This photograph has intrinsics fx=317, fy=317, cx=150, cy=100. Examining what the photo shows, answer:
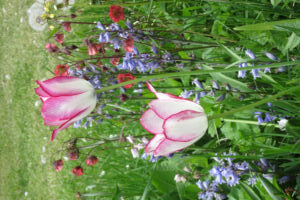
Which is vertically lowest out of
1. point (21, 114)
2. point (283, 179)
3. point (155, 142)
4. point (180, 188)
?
point (21, 114)

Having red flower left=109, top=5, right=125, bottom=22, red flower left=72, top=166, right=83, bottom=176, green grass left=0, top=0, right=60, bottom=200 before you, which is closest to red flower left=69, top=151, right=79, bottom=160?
red flower left=72, top=166, right=83, bottom=176

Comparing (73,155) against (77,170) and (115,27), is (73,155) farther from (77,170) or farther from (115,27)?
(115,27)

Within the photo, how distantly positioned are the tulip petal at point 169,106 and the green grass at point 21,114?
246 centimetres

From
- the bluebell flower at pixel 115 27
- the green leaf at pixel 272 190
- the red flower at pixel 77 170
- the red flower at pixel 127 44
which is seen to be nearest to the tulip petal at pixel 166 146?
the green leaf at pixel 272 190

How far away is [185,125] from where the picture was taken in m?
0.59

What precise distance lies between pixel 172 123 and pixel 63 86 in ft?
0.78

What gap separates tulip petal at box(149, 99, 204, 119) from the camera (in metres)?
0.61

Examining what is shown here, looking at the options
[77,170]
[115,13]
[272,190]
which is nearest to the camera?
[272,190]

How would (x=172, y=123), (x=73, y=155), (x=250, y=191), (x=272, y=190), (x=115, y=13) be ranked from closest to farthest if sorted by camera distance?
1. (x=172, y=123)
2. (x=272, y=190)
3. (x=250, y=191)
4. (x=115, y=13)
5. (x=73, y=155)

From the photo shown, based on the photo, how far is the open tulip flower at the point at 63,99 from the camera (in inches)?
25.0

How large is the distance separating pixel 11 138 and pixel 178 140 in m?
3.62

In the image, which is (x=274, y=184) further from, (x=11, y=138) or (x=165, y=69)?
(x=11, y=138)

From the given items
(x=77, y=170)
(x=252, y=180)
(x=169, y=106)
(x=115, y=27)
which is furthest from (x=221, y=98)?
(x=77, y=170)

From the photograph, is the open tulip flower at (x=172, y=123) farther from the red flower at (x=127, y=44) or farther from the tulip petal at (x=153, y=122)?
the red flower at (x=127, y=44)
